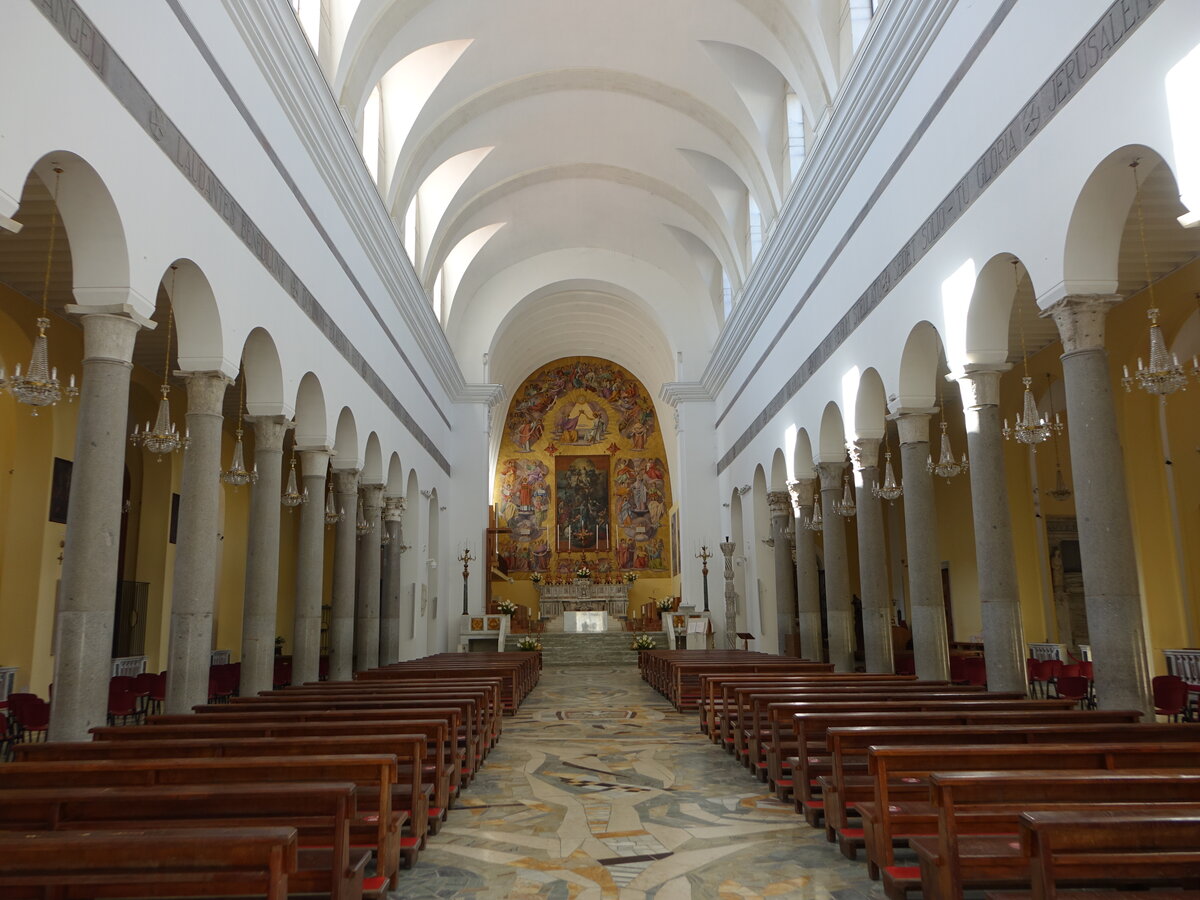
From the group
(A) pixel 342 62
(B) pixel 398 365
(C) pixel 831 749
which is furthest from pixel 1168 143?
(B) pixel 398 365

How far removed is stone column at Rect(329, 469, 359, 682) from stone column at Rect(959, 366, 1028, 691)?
31.5 ft

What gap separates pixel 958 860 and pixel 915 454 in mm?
8305

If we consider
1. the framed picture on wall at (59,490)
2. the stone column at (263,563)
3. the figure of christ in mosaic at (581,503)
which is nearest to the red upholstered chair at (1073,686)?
the stone column at (263,563)

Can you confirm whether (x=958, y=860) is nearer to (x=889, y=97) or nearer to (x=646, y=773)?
(x=646, y=773)

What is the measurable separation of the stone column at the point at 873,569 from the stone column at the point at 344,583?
8.02m

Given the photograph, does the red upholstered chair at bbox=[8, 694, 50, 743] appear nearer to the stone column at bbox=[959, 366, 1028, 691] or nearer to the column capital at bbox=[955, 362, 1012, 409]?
the stone column at bbox=[959, 366, 1028, 691]

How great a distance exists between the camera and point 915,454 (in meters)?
11.9

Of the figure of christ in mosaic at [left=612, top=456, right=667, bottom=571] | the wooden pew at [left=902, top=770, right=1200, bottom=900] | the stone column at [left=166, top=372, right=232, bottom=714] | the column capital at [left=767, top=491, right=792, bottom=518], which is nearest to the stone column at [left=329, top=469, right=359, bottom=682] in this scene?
the stone column at [left=166, top=372, right=232, bottom=714]

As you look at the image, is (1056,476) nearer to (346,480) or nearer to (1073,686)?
(1073,686)

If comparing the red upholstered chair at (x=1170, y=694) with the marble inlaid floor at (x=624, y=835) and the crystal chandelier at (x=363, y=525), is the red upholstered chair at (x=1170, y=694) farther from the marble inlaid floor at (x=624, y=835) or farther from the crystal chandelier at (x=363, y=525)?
the crystal chandelier at (x=363, y=525)

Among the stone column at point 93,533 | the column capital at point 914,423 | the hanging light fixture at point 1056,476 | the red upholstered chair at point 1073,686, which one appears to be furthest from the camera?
the hanging light fixture at point 1056,476

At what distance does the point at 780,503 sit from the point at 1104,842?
53.4 ft

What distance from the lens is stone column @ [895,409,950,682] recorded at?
1154 centimetres

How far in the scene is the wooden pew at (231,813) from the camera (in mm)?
4125
